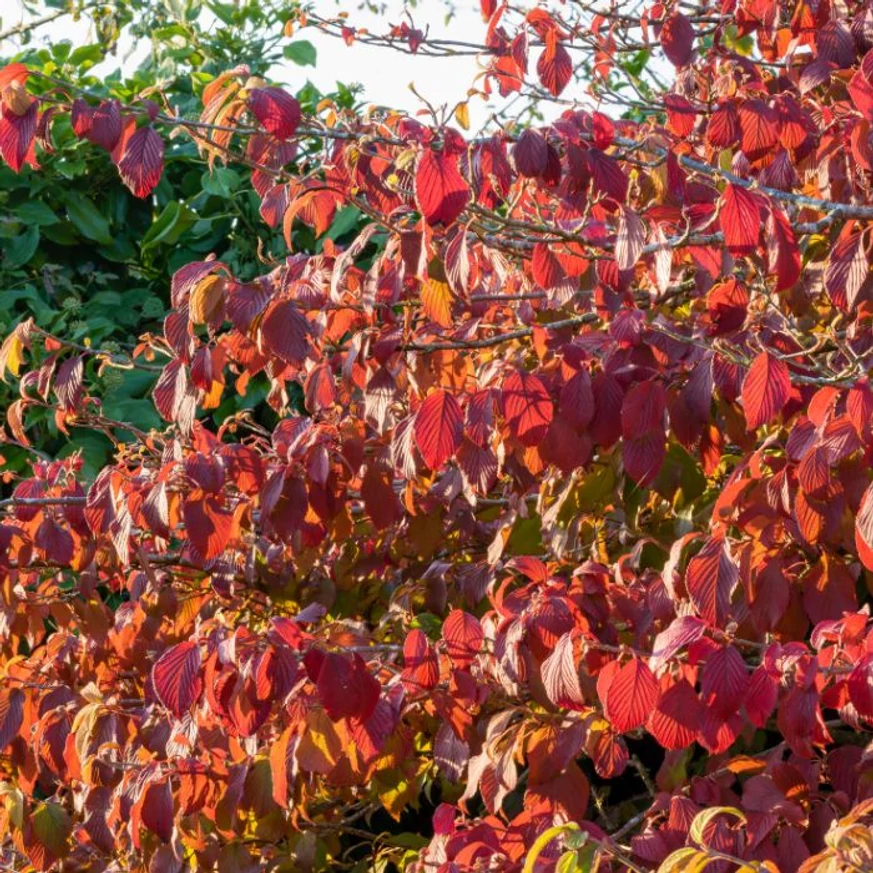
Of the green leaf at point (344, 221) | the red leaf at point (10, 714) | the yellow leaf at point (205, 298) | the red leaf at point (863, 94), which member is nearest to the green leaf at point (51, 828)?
the red leaf at point (10, 714)

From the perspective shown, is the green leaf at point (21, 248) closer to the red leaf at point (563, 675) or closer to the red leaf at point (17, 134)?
the red leaf at point (17, 134)

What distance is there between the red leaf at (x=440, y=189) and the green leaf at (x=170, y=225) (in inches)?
93.9

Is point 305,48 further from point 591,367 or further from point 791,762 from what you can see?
point 791,762

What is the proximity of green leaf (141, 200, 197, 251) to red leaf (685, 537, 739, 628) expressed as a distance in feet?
8.79

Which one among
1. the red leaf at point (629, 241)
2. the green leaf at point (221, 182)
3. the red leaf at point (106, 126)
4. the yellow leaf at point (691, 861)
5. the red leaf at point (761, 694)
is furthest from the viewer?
the green leaf at point (221, 182)

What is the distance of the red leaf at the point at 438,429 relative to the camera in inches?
74.9

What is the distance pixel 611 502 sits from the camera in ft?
7.73

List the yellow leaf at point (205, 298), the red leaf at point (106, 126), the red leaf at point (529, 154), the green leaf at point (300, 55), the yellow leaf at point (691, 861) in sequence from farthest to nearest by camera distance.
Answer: the green leaf at point (300, 55) < the yellow leaf at point (205, 298) < the red leaf at point (106, 126) < the red leaf at point (529, 154) < the yellow leaf at point (691, 861)

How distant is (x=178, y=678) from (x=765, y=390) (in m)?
0.88

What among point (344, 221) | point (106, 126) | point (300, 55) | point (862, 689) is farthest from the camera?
point (300, 55)

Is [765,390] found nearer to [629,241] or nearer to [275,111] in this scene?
[629,241]

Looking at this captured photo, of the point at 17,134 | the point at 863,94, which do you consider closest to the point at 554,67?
the point at 863,94

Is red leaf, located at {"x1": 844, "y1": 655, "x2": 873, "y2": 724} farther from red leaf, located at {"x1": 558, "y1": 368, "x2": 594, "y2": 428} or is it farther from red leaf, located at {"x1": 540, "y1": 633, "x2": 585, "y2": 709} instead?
red leaf, located at {"x1": 558, "y1": 368, "x2": 594, "y2": 428}

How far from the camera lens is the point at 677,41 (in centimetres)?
248
